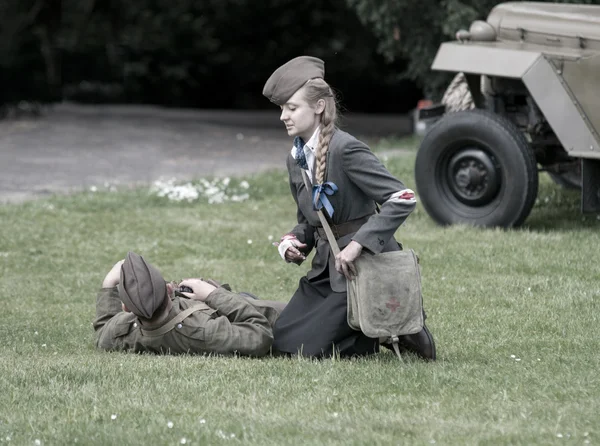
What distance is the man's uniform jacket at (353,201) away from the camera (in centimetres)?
499

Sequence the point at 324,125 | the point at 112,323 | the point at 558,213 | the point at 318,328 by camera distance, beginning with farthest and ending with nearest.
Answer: the point at 558,213
the point at 112,323
the point at 318,328
the point at 324,125

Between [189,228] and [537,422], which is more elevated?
[537,422]

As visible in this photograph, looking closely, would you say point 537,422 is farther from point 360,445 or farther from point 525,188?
point 525,188

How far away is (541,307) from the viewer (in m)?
6.55

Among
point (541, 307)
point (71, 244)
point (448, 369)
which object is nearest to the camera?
point (448, 369)

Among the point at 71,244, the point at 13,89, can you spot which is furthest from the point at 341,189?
the point at 13,89

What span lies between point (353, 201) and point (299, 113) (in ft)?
1.59

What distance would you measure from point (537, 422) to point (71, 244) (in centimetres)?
562

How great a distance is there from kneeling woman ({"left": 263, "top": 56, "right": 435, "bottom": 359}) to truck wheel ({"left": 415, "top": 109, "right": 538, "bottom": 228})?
3.49 m

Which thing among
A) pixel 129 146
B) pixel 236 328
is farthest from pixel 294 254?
pixel 129 146

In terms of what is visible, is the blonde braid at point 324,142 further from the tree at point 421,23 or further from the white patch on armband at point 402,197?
the tree at point 421,23

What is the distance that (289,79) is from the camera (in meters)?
5.11

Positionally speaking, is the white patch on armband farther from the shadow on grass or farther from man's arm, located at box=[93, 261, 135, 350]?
the shadow on grass

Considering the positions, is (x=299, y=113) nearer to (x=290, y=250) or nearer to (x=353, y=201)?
(x=353, y=201)
